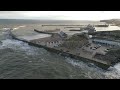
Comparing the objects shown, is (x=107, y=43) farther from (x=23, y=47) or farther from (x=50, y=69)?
(x=23, y=47)

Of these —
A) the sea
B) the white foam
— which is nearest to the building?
the sea

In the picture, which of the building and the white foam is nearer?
the white foam

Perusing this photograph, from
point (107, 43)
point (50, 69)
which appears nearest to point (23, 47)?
point (50, 69)

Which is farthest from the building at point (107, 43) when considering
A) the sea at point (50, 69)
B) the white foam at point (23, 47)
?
the white foam at point (23, 47)

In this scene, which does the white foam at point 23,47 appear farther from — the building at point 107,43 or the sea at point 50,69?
the building at point 107,43

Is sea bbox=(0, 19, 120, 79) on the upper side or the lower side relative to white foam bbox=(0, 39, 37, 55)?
lower

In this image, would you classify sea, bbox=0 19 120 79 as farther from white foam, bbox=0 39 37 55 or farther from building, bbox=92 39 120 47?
building, bbox=92 39 120 47

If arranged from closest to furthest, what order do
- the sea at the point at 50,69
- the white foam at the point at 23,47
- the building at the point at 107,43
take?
1. the sea at the point at 50,69
2. the white foam at the point at 23,47
3. the building at the point at 107,43

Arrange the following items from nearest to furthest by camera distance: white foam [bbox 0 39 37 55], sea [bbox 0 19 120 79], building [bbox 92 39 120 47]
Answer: sea [bbox 0 19 120 79]
white foam [bbox 0 39 37 55]
building [bbox 92 39 120 47]
